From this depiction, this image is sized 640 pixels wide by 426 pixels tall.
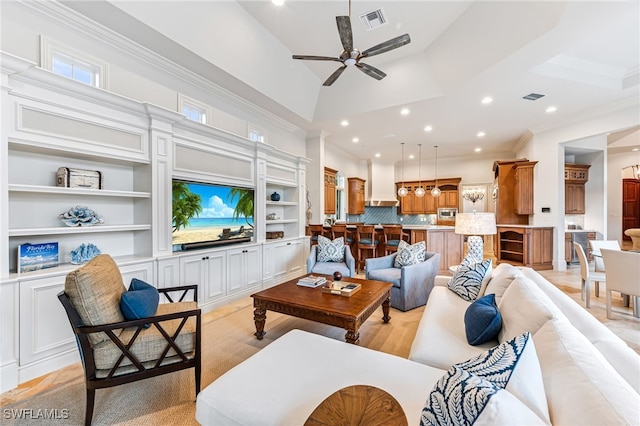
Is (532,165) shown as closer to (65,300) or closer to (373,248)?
(373,248)

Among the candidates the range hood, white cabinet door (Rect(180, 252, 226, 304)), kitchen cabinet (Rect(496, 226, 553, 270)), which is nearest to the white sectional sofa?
A: white cabinet door (Rect(180, 252, 226, 304))

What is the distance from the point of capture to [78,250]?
104 inches

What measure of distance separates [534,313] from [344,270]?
293 cm

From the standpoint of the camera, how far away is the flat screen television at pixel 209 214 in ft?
11.5

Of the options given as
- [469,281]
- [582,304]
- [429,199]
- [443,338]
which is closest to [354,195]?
[429,199]

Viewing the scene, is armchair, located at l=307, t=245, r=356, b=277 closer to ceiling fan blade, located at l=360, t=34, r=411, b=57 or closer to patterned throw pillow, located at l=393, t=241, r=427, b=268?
patterned throw pillow, located at l=393, t=241, r=427, b=268

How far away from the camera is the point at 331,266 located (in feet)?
14.1

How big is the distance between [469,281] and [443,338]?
3.48 ft

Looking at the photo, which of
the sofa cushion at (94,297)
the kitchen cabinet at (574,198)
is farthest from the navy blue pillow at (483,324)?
the kitchen cabinet at (574,198)

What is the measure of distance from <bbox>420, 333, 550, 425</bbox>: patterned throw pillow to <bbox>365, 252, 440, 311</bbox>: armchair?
99.1 inches

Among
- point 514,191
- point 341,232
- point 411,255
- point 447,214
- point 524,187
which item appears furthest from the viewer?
point 447,214

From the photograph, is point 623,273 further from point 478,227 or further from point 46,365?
point 46,365

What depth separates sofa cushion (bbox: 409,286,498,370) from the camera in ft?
5.49

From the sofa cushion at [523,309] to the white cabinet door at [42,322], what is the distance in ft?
11.7
